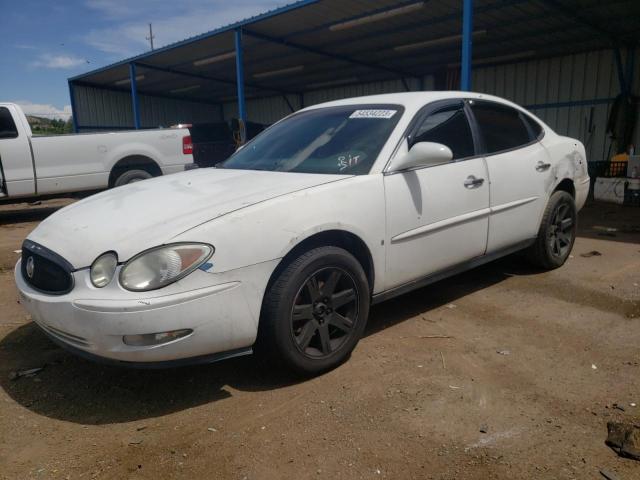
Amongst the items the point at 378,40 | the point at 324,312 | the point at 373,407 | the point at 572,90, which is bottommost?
A: the point at 373,407

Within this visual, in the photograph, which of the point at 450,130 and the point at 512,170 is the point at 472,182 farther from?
the point at 512,170

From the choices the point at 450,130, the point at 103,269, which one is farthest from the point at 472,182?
the point at 103,269

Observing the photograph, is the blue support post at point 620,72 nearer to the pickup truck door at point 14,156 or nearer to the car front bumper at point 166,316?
the pickup truck door at point 14,156

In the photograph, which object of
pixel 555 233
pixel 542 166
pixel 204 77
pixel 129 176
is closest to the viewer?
pixel 542 166

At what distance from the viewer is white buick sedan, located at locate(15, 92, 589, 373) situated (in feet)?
7.44

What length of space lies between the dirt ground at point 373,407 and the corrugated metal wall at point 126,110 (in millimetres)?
19534

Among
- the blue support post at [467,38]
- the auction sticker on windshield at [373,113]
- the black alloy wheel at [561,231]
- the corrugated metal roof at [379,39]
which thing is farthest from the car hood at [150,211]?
the corrugated metal roof at [379,39]

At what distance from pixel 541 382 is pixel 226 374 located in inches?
68.7

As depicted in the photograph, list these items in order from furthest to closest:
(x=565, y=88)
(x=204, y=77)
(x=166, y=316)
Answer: (x=204, y=77)
(x=565, y=88)
(x=166, y=316)

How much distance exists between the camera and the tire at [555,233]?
4.36 metres

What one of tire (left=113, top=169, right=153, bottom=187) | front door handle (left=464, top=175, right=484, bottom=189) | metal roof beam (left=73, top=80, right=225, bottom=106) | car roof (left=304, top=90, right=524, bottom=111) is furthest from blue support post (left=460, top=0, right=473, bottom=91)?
metal roof beam (left=73, top=80, right=225, bottom=106)

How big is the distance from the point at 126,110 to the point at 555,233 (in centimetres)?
2218

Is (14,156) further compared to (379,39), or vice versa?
(379,39)

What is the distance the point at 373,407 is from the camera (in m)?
2.44
